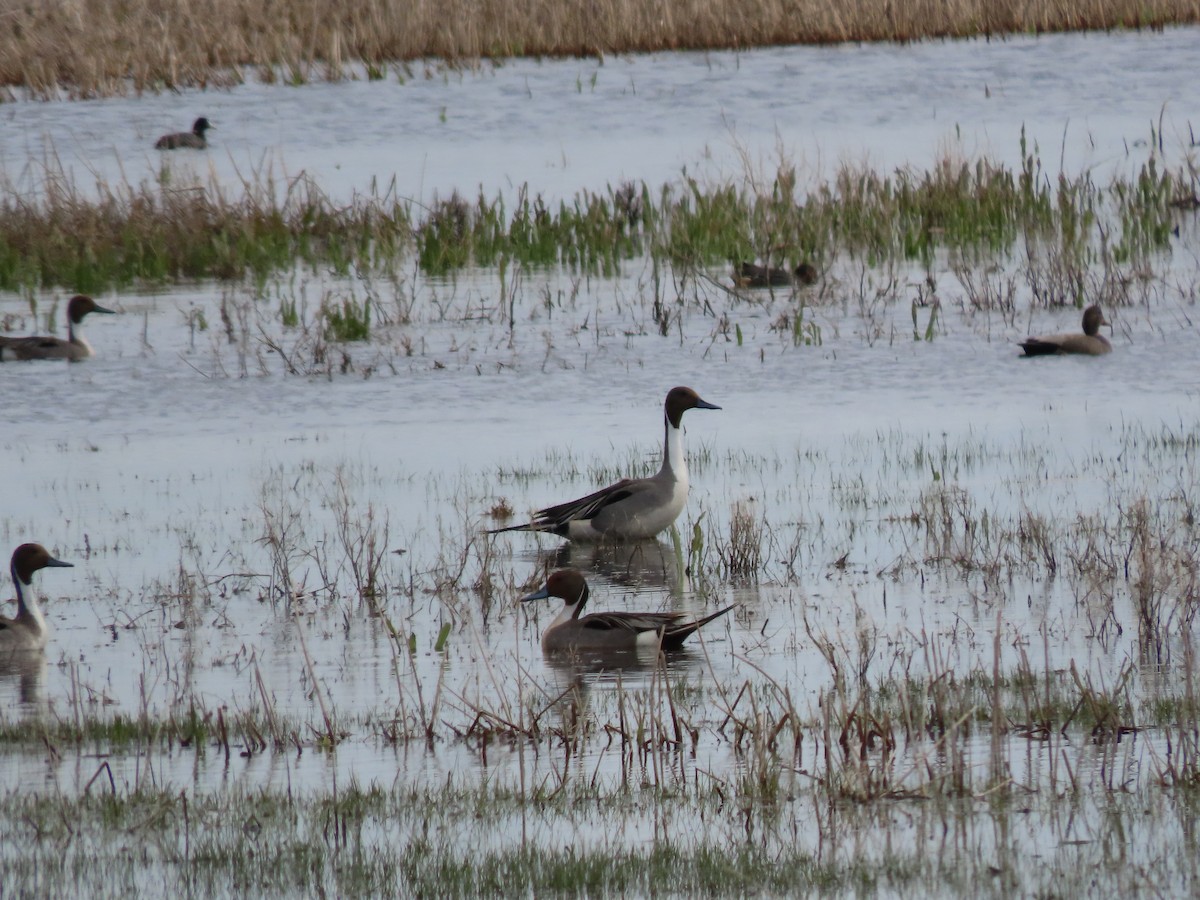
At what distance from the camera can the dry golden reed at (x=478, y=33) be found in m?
26.6

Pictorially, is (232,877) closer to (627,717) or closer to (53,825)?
(53,825)

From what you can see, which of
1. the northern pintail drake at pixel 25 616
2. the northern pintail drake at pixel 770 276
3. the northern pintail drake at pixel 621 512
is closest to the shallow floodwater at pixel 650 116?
the northern pintail drake at pixel 770 276

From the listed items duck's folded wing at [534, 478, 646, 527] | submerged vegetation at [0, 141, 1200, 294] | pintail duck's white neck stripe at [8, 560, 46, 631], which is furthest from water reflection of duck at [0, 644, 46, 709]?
submerged vegetation at [0, 141, 1200, 294]

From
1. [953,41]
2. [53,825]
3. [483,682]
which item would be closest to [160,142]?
[953,41]

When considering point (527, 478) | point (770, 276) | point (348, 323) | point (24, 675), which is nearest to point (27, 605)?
point (24, 675)

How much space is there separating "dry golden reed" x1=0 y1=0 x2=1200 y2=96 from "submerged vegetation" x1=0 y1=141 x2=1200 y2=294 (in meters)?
7.71

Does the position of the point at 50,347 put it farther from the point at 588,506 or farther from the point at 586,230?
the point at 588,506

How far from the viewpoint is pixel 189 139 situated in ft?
78.3

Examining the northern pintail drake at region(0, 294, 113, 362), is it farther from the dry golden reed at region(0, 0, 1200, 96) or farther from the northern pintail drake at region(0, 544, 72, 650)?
the dry golden reed at region(0, 0, 1200, 96)

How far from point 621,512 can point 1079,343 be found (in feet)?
19.4

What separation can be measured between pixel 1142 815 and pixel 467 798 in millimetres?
1843

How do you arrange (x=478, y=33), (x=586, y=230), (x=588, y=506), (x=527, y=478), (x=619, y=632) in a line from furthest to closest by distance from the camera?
1. (x=478, y=33)
2. (x=586, y=230)
3. (x=527, y=478)
4. (x=588, y=506)
5. (x=619, y=632)

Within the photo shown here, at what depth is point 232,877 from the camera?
4.62 m

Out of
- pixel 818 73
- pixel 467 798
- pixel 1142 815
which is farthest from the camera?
pixel 818 73
